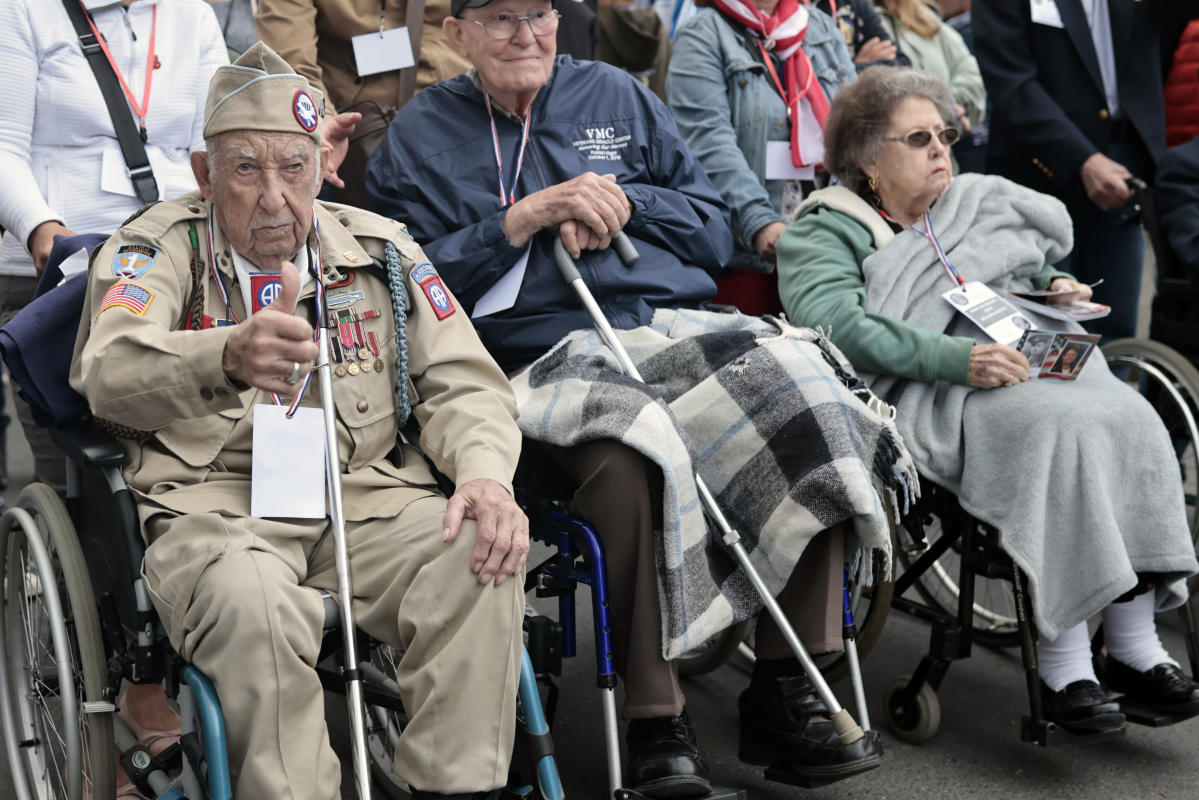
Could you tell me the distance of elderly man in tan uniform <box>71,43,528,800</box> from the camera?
7.05 ft

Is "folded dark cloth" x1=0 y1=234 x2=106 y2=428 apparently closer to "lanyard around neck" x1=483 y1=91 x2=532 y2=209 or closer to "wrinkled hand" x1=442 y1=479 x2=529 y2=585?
"wrinkled hand" x1=442 y1=479 x2=529 y2=585

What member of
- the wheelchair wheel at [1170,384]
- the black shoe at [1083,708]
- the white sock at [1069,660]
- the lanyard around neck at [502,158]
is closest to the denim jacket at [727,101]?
the lanyard around neck at [502,158]

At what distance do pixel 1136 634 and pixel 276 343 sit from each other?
2272 millimetres

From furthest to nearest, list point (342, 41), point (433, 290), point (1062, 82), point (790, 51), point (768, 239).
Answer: point (1062, 82) < point (790, 51) < point (342, 41) < point (768, 239) < point (433, 290)

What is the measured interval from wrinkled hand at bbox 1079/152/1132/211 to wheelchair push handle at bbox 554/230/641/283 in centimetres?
192

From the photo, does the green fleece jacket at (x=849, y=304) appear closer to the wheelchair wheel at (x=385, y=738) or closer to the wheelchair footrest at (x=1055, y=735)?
the wheelchair footrest at (x=1055, y=735)

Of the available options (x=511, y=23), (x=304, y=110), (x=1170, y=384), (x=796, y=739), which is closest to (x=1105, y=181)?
(x=1170, y=384)

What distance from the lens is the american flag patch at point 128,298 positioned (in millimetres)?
2352

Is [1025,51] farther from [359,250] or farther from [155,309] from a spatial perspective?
[155,309]

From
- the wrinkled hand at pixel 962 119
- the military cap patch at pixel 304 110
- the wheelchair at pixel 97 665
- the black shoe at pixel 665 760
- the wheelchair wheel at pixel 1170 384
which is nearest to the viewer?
the wheelchair at pixel 97 665

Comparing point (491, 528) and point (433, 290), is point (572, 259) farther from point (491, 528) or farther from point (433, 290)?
point (491, 528)

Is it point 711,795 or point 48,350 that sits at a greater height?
point 48,350

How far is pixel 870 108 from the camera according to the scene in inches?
139

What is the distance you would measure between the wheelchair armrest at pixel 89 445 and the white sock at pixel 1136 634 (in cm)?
238
